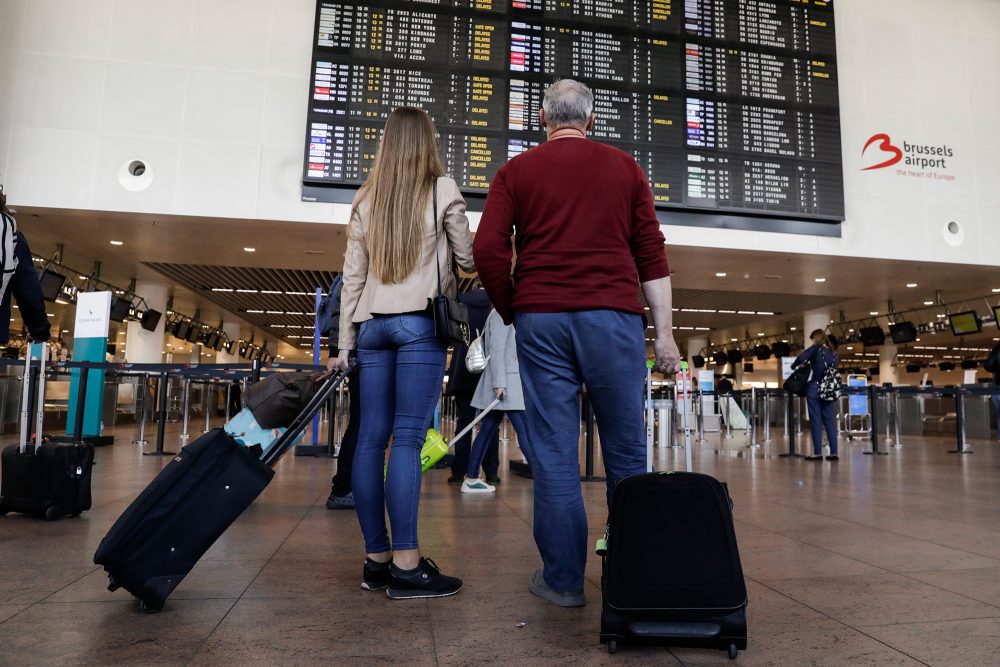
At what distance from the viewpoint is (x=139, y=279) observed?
43.8 feet

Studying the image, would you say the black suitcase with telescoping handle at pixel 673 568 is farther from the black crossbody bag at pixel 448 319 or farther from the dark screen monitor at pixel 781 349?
the dark screen monitor at pixel 781 349

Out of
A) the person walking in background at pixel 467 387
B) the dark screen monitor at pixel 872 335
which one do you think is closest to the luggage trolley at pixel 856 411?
the dark screen monitor at pixel 872 335

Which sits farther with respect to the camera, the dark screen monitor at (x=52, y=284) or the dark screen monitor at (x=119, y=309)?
the dark screen monitor at (x=119, y=309)

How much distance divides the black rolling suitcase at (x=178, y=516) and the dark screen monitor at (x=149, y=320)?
12.9m

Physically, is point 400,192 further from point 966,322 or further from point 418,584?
point 966,322

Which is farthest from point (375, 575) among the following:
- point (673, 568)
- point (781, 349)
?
point (781, 349)

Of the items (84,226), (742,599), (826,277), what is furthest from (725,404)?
(742,599)

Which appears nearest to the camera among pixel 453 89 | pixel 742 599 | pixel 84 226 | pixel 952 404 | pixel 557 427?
pixel 742 599

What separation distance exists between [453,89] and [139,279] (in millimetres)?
8825

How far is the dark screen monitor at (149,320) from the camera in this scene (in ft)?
43.4

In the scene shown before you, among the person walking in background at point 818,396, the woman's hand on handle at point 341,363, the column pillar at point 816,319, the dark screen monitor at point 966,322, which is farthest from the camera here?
the column pillar at point 816,319

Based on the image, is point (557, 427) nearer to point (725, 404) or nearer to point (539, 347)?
point (539, 347)

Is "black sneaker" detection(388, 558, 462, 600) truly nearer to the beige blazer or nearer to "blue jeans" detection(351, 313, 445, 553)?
"blue jeans" detection(351, 313, 445, 553)

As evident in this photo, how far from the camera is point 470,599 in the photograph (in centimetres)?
192
